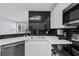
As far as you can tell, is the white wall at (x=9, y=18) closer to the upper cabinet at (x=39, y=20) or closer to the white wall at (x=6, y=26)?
the white wall at (x=6, y=26)

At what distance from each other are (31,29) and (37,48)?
93cm

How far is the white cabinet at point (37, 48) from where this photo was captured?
8.84 feet

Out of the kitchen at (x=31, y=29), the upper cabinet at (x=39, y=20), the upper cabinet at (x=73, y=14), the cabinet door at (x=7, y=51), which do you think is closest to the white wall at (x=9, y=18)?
the kitchen at (x=31, y=29)

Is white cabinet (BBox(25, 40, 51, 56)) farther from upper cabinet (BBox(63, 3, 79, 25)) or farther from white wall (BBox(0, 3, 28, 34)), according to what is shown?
upper cabinet (BBox(63, 3, 79, 25))

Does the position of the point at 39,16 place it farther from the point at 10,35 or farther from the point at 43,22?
the point at 10,35

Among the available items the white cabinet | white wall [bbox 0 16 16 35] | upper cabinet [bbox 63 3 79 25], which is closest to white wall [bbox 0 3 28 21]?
white wall [bbox 0 16 16 35]

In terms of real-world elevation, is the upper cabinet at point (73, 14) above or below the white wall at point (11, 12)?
below

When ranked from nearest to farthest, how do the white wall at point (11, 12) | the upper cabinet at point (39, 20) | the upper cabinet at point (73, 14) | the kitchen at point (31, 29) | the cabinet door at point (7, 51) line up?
1. the upper cabinet at point (73, 14)
2. the cabinet door at point (7, 51)
3. the kitchen at point (31, 29)
4. the white wall at point (11, 12)
5. the upper cabinet at point (39, 20)

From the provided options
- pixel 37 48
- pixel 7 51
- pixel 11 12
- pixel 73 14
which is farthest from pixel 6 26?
pixel 73 14

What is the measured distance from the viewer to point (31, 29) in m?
Result: 3.32

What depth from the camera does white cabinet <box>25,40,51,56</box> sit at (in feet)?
8.84

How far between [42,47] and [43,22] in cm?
114

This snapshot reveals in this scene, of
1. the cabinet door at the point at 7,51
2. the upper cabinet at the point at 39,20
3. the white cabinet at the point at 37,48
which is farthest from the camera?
the upper cabinet at the point at 39,20

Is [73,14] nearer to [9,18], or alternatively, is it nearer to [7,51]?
[7,51]
